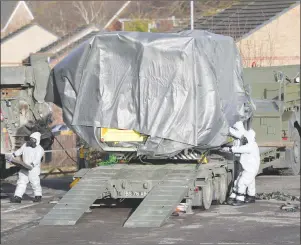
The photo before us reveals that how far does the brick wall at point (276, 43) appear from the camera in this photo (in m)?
18.8

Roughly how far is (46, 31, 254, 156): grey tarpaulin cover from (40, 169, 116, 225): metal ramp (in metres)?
0.73

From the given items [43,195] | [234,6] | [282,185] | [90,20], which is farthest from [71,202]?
[90,20]

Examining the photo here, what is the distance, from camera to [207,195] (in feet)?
53.8

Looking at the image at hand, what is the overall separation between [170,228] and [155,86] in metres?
2.47

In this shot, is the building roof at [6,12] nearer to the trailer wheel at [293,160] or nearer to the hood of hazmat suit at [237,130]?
the trailer wheel at [293,160]

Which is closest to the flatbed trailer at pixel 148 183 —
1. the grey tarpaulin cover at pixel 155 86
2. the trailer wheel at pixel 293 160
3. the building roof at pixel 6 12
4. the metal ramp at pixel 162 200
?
the metal ramp at pixel 162 200

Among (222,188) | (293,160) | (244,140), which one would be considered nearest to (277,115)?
(293,160)

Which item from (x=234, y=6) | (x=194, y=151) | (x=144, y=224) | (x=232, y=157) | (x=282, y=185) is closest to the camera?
(x=144, y=224)

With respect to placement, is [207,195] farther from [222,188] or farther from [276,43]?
[276,43]

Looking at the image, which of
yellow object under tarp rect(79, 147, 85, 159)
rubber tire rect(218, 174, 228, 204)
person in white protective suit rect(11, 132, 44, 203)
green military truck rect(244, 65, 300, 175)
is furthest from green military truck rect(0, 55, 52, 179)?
rubber tire rect(218, 174, 228, 204)

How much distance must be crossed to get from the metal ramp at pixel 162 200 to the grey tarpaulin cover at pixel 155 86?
0.54m

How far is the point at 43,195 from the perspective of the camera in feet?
66.3

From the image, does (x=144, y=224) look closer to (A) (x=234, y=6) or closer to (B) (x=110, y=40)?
(B) (x=110, y=40)

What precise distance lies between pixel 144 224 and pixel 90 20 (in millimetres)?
45498
